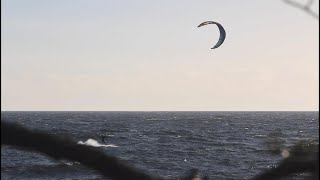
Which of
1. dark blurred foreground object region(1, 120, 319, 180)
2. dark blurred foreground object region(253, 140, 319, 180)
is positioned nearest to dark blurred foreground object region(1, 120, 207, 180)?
dark blurred foreground object region(1, 120, 319, 180)

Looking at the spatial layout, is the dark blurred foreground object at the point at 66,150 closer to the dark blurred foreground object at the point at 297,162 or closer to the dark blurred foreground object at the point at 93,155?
the dark blurred foreground object at the point at 93,155

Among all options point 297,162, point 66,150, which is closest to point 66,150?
point 66,150

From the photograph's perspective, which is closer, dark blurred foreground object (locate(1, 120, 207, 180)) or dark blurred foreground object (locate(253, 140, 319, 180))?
dark blurred foreground object (locate(1, 120, 207, 180))

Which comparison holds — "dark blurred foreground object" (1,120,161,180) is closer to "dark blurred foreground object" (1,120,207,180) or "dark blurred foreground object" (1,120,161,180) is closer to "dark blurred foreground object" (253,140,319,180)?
"dark blurred foreground object" (1,120,207,180)

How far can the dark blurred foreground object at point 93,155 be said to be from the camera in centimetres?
172

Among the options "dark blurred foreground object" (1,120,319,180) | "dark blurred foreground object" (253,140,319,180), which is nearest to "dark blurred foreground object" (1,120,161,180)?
"dark blurred foreground object" (1,120,319,180)

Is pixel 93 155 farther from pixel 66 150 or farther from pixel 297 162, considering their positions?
pixel 297 162

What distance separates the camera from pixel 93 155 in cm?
183

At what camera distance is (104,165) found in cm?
185

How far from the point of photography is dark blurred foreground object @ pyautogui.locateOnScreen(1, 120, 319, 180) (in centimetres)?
172

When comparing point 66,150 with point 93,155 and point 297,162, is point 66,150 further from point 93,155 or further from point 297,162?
point 297,162

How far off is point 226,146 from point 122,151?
15.0 metres

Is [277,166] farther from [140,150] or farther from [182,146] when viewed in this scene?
[182,146]

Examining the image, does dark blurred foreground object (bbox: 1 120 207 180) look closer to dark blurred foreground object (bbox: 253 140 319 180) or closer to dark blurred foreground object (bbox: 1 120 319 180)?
dark blurred foreground object (bbox: 1 120 319 180)
